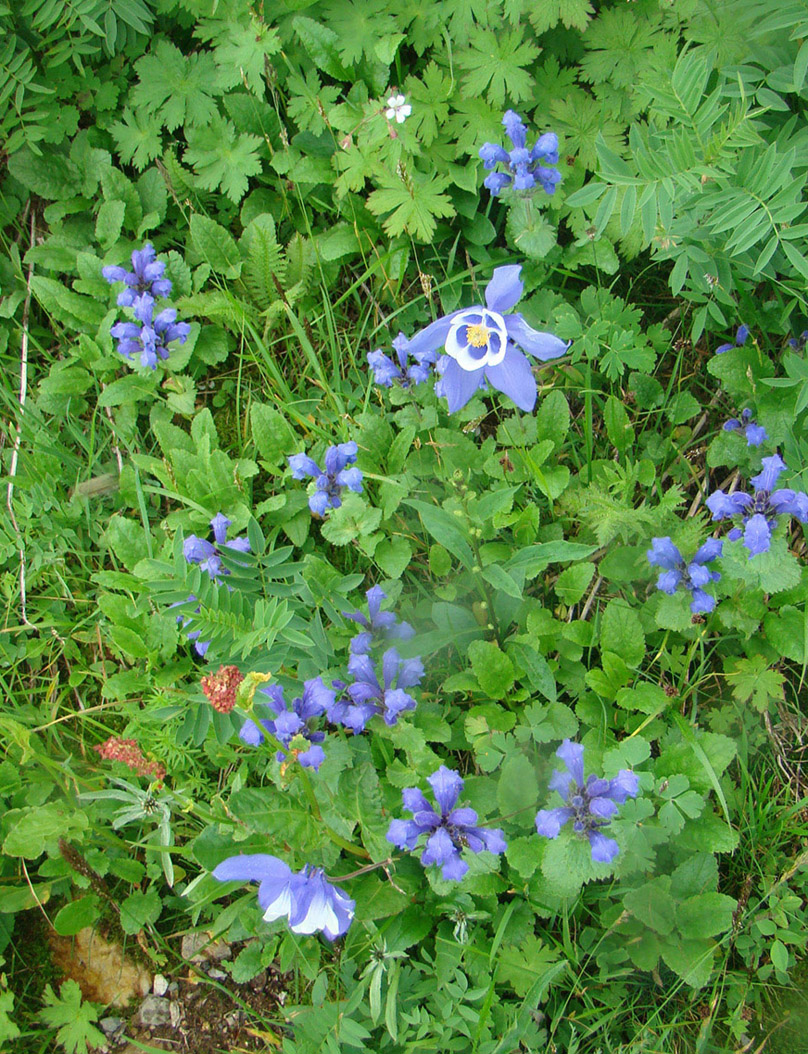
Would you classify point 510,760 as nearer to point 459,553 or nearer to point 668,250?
point 459,553

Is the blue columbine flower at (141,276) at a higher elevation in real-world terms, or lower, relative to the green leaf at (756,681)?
higher

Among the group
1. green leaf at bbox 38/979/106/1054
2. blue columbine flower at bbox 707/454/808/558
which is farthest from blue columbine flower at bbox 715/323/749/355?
green leaf at bbox 38/979/106/1054

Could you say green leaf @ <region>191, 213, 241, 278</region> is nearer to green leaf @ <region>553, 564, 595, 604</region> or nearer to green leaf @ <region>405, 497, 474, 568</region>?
green leaf @ <region>405, 497, 474, 568</region>

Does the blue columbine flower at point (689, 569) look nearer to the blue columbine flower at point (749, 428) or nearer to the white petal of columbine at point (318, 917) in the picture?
the blue columbine flower at point (749, 428)

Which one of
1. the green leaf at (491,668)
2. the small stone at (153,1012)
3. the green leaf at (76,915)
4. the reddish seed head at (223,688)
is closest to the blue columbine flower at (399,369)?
the green leaf at (491,668)

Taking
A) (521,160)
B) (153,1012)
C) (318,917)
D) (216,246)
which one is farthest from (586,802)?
(216,246)

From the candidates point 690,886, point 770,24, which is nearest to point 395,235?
point 770,24
